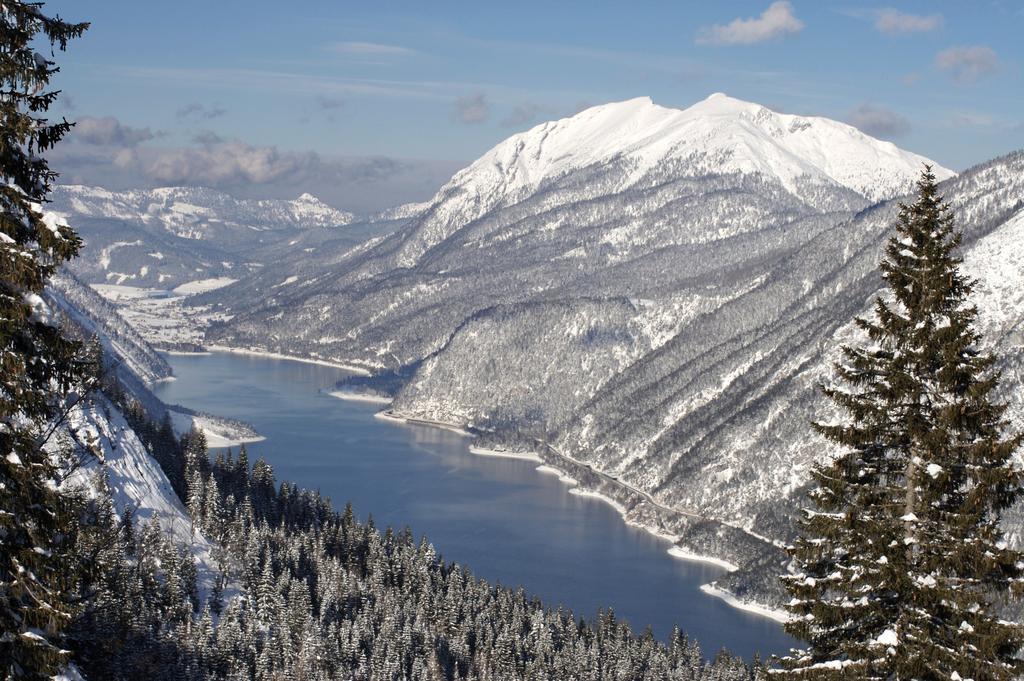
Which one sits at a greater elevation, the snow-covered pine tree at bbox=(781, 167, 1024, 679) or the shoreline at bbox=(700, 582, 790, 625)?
the snow-covered pine tree at bbox=(781, 167, 1024, 679)

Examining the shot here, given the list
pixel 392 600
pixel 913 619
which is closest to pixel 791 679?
pixel 913 619

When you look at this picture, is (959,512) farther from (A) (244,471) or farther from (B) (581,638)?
(A) (244,471)

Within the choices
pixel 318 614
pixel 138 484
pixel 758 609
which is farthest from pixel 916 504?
pixel 758 609

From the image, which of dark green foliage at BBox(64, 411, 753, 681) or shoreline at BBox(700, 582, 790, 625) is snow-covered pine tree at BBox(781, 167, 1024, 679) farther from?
shoreline at BBox(700, 582, 790, 625)

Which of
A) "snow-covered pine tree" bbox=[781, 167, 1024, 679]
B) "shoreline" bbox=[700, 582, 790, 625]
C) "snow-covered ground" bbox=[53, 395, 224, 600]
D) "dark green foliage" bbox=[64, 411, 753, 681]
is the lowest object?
"shoreline" bbox=[700, 582, 790, 625]

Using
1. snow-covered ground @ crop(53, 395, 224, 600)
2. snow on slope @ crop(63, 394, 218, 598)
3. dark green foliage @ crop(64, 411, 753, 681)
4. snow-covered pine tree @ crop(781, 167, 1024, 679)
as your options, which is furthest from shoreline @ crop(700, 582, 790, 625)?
snow-covered pine tree @ crop(781, 167, 1024, 679)

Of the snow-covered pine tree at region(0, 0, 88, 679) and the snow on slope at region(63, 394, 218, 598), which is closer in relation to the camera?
the snow-covered pine tree at region(0, 0, 88, 679)
